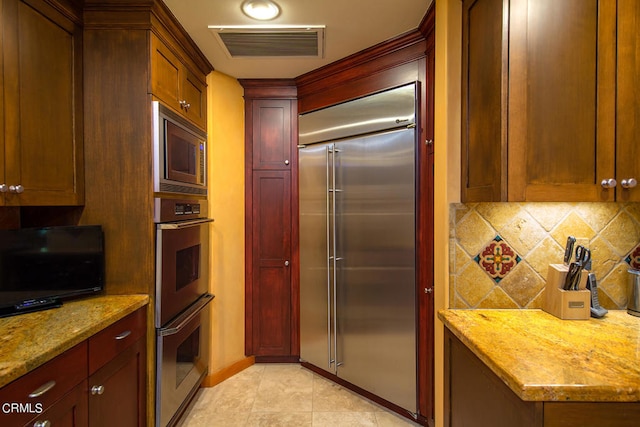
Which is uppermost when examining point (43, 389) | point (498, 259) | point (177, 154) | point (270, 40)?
point (270, 40)

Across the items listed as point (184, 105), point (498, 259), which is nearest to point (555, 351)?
point (498, 259)

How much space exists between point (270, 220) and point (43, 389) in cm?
189

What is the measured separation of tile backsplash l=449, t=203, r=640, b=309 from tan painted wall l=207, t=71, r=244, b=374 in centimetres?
177

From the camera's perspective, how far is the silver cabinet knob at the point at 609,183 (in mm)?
1229

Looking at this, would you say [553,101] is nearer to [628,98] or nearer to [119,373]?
[628,98]

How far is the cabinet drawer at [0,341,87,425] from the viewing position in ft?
3.25

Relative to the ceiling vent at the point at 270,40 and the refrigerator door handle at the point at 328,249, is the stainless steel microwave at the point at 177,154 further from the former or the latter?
the refrigerator door handle at the point at 328,249

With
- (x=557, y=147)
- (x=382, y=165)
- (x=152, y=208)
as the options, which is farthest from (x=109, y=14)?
(x=557, y=147)

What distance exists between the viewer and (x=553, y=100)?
1.26m

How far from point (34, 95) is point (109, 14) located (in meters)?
0.61

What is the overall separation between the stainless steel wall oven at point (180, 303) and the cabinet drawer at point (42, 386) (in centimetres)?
56

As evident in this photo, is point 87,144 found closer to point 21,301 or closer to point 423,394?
point 21,301

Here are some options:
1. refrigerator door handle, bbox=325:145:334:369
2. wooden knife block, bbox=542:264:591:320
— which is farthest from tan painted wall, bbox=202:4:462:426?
wooden knife block, bbox=542:264:591:320

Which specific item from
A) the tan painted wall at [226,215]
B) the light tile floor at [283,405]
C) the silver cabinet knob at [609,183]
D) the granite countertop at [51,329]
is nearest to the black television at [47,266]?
the granite countertop at [51,329]
